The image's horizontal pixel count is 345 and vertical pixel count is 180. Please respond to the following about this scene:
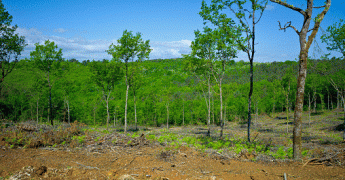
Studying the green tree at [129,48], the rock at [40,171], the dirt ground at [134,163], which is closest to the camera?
the rock at [40,171]

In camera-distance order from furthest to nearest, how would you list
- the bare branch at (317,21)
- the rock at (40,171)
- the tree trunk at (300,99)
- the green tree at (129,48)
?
1. the green tree at (129,48)
2. the tree trunk at (300,99)
3. the bare branch at (317,21)
4. the rock at (40,171)

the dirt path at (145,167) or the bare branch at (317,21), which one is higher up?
the bare branch at (317,21)

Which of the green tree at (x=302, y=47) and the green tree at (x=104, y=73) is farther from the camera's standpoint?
the green tree at (x=104, y=73)

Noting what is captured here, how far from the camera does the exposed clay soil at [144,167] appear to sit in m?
5.99

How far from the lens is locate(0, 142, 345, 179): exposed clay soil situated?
5988 millimetres

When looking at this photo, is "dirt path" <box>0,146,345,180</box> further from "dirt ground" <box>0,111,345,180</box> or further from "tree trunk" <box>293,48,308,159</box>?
"tree trunk" <box>293,48,308,159</box>

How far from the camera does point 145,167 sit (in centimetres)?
716

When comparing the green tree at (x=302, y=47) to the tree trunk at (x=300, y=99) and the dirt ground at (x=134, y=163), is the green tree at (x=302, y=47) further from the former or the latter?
the dirt ground at (x=134, y=163)

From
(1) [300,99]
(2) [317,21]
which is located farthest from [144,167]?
(2) [317,21]

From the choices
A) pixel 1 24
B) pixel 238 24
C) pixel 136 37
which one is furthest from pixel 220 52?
pixel 1 24

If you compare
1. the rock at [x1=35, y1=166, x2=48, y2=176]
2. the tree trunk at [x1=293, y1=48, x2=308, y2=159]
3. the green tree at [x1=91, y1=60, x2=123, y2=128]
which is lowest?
the rock at [x1=35, y1=166, x2=48, y2=176]

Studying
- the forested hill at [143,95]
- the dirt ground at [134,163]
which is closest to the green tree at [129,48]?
the forested hill at [143,95]

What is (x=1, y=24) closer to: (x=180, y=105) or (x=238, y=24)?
(x=238, y=24)

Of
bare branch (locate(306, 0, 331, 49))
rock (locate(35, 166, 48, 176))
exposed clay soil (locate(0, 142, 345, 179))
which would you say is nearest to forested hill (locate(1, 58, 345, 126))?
bare branch (locate(306, 0, 331, 49))
